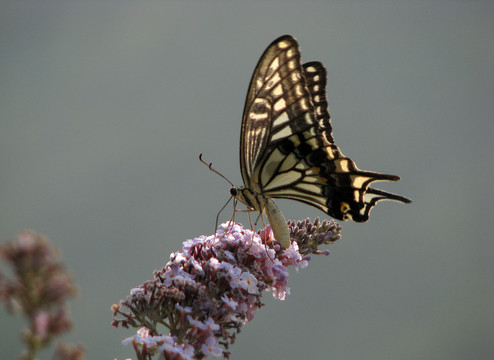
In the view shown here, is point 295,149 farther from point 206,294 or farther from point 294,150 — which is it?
point 206,294

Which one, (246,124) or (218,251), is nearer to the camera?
(218,251)

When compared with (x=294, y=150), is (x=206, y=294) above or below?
below

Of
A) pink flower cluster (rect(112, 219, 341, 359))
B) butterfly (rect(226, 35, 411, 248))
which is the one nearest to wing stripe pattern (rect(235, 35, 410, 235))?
butterfly (rect(226, 35, 411, 248))

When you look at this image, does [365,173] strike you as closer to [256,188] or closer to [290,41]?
[256,188]

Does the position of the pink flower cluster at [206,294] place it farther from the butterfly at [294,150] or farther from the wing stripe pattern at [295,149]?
the wing stripe pattern at [295,149]

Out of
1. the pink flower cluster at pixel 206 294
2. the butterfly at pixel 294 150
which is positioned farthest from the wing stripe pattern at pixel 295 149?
the pink flower cluster at pixel 206 294

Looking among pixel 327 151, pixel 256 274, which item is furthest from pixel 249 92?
pixel 256 274

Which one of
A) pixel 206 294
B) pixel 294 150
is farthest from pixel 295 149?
pixel 206 294

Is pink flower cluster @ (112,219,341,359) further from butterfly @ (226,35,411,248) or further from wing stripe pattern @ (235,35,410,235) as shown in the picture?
wing stripe pattern @ (235,35,410,235)

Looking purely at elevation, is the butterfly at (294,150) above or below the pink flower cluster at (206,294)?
above
